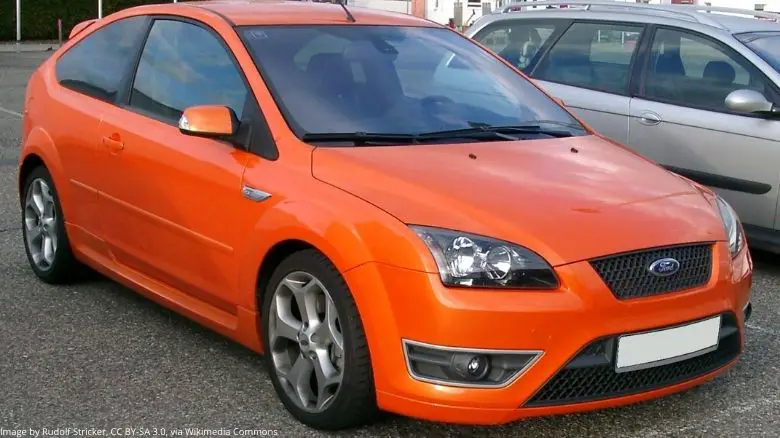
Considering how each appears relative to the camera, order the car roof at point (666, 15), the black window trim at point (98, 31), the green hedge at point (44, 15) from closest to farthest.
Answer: the black window trim at point (98, 31) < the car roof at point (666, 15) < the green hedge at point (44, 15)

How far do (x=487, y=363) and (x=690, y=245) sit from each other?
875 millimetres

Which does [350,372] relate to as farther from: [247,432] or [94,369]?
[94,369]

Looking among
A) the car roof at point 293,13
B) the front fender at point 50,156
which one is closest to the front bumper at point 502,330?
the car roof at point 293,13

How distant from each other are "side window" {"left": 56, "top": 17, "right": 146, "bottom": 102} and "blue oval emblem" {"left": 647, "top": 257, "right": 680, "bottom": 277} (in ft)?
9.11

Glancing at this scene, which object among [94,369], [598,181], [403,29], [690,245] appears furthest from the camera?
[403,29]

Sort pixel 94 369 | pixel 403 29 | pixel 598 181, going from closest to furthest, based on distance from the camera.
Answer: pixel 598 181 < pixel 94 369 < pixel 403 29

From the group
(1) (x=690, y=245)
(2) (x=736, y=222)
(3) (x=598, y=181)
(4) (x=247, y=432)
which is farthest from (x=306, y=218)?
(2) (x=736, y=222)

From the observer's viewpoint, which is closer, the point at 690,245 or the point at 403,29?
the point at 690,245

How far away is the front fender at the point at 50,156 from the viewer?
17.9ft

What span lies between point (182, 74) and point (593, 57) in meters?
3.50

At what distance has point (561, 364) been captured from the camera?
135 inches

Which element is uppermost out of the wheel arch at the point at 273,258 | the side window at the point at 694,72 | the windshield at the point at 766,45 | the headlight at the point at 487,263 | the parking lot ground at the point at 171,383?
the windshield at the point at 766,45

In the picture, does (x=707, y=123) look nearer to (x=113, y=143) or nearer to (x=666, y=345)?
(x=666, y=345)

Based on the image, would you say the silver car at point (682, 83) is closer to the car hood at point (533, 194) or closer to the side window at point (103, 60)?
the car hood at point (533, 194)
